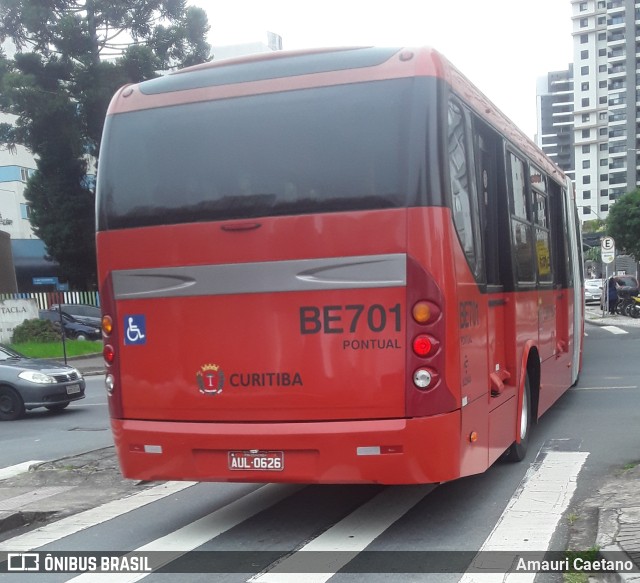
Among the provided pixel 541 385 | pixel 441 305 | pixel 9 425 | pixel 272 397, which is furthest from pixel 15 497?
pixel 9 425

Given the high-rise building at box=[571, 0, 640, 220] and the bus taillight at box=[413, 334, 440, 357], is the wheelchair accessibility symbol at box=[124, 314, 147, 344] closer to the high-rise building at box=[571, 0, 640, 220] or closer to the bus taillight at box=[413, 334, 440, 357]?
the bus taillight at box=[413, 334, 440, 357]

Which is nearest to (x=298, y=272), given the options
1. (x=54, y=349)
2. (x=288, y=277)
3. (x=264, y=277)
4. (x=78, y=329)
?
(x=288, y=277)

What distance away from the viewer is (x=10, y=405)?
14.6m

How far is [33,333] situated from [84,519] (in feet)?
76.4

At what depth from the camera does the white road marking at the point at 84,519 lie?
6.29m

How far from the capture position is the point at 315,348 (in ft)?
18.2

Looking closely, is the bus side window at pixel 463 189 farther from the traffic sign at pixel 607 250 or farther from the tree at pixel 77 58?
the tree at pixel 77 58

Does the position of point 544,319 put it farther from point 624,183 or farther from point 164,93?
point 624,183

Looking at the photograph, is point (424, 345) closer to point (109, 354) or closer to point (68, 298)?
point (109, 354)

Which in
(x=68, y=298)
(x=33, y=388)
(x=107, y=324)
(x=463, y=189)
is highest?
(x=463, y=189)

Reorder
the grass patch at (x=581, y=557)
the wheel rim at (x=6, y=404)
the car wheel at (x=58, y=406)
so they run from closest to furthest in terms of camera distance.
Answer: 1. the grass patch at (x=581, y=557)
2. the wheel rim at (x=6, y=404)
3. the car wheel at (x=58, y=406)

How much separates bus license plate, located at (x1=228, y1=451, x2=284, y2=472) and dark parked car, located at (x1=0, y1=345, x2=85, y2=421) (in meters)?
9.65

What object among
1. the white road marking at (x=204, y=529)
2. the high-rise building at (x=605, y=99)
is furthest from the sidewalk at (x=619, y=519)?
the high-rise building at (x=605, y=99)

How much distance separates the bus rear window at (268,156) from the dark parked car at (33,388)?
9064 millimetres
